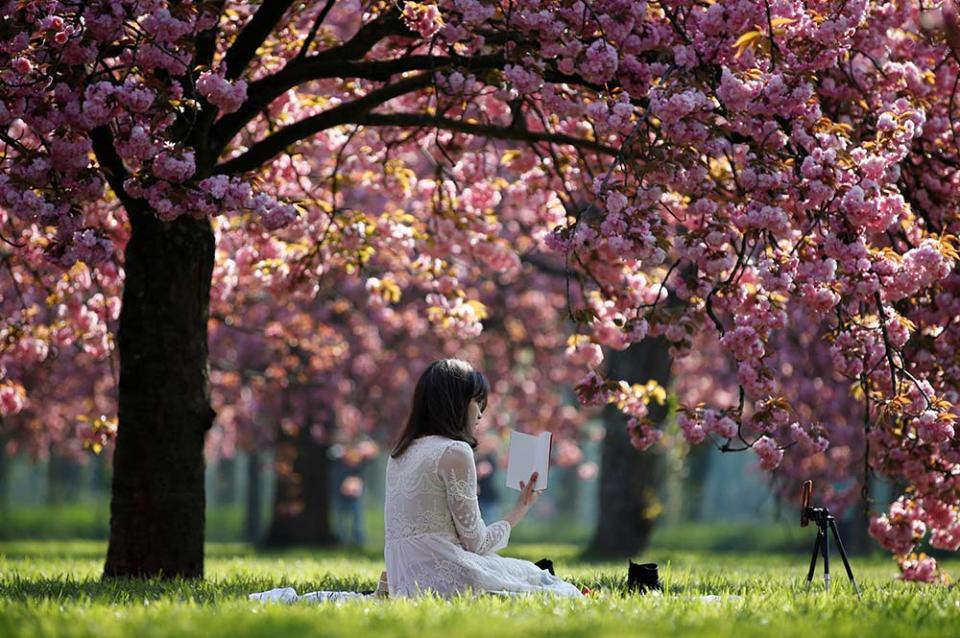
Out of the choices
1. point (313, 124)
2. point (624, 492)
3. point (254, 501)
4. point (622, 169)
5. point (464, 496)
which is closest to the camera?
point (464, 496)

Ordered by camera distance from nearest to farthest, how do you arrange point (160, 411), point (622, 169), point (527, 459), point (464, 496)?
point (464, 496) → point (527, 459) → point (622, 169) → point (160, 411)

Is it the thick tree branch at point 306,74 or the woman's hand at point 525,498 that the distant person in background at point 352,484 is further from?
the woman's hand at point 525,498

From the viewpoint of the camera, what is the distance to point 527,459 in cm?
735

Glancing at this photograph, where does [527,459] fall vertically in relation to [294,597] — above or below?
above

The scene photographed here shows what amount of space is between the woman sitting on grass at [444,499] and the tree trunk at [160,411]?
2695 millimetres

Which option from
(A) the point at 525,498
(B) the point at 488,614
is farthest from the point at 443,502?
(B) the point at 488,614

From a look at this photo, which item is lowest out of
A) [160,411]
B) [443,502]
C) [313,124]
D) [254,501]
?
[254,501]

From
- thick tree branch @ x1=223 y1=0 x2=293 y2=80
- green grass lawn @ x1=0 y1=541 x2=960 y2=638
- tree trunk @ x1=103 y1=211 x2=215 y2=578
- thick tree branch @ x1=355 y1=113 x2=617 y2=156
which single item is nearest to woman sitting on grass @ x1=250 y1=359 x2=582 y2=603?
green grass lawn @ x1=0 y1=541 x2=960 y2=638

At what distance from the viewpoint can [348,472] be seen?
35875 millimetres

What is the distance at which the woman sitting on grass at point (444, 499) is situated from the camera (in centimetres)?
710

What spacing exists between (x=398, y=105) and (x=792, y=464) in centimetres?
1116

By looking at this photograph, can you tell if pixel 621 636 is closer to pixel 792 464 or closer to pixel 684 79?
pixel 684 79

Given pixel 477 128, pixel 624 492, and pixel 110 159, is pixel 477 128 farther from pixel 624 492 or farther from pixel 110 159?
pixel 624 492

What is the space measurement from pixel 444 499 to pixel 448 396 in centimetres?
54
